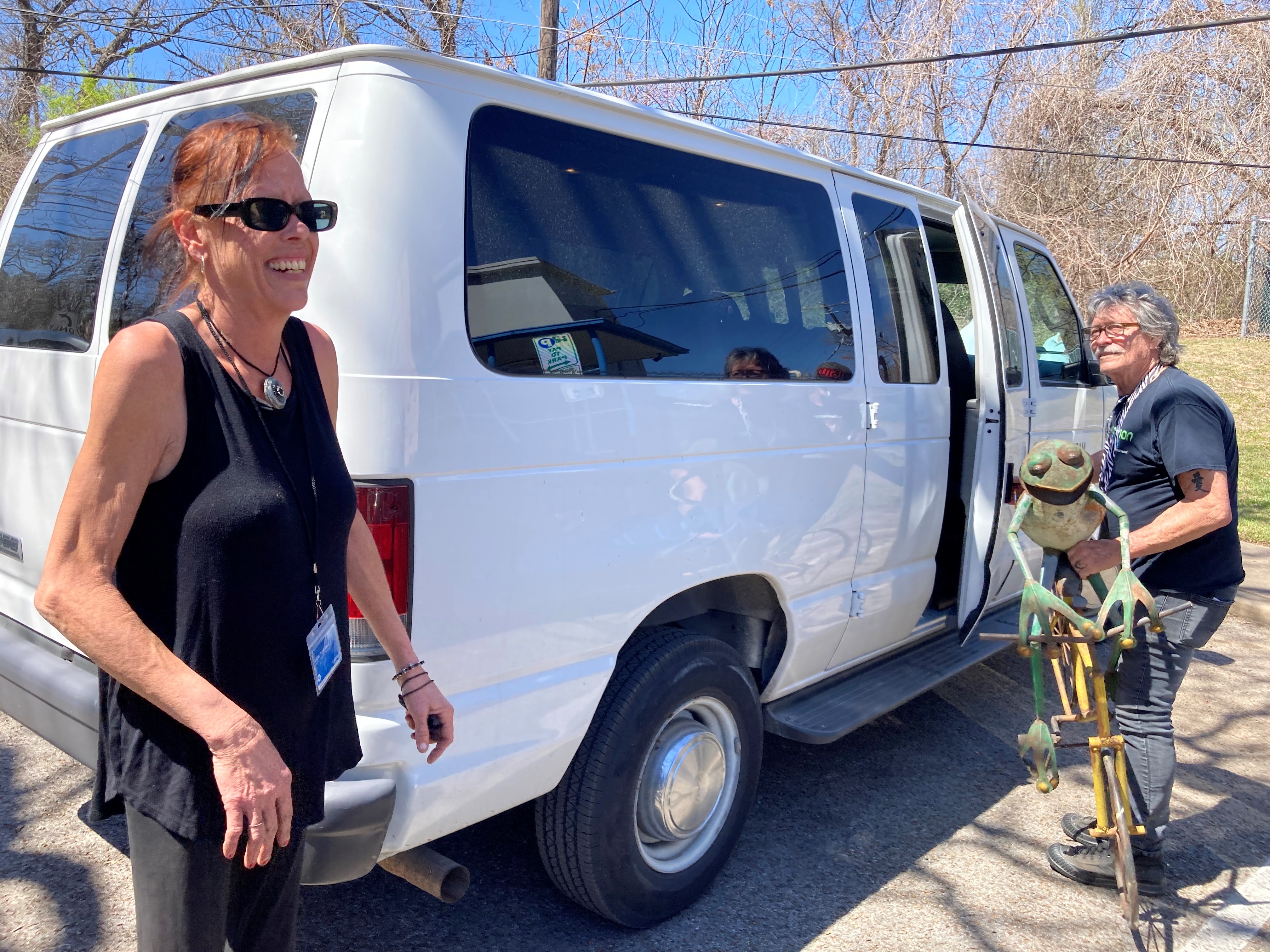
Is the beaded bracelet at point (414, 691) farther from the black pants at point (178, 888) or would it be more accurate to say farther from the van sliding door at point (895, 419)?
the van sliding door at point (895, 419)

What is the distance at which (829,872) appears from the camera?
3291mm

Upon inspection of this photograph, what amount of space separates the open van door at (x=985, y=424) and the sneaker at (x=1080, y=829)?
75 cm

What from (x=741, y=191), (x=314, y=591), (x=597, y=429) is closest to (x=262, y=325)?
(x=314, y=591)

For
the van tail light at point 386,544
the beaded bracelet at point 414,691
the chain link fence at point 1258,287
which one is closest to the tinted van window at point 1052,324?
the van tail light at point 386,544

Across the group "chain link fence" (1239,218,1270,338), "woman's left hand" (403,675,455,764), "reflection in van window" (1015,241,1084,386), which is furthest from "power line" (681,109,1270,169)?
"woman's left hand" (403,675,455,764)

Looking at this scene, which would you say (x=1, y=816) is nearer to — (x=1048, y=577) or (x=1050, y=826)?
(x=1048, y=577)

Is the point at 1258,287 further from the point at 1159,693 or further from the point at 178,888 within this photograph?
the point at 178,888

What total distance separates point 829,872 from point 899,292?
82.9 inches

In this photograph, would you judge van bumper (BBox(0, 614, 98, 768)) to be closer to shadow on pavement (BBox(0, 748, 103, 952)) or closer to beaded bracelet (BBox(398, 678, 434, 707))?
shadow on pavement (BBox(0, 748, 103, 952))

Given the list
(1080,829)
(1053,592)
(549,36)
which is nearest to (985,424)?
(1053,592)

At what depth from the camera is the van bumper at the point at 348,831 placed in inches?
79.7

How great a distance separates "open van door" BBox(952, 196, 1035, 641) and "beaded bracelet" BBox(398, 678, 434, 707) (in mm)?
2582

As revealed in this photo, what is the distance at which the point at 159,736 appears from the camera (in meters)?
1.50

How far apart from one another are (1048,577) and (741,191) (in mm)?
1519
